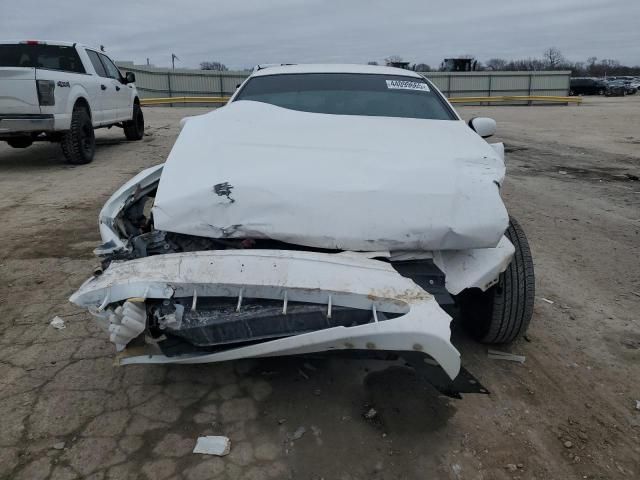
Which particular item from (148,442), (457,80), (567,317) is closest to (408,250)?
(148,442)

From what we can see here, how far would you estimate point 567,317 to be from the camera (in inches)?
130

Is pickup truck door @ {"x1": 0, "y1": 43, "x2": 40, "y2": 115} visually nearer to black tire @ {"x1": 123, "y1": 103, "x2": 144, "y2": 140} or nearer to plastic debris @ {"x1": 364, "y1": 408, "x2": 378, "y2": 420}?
black tire @ {"x1": 123, "y1": 103, "x2": 144, "y2": 140}

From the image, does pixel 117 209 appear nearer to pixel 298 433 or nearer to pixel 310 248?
pixel 310 248

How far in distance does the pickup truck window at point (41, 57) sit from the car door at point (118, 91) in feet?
3.98

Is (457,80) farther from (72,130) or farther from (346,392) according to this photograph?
(346,392)

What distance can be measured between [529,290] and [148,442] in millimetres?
1926

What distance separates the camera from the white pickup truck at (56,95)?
7094mm

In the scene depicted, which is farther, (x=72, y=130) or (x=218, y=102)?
(x=218, y=102)

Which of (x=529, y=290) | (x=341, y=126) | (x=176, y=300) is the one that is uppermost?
(x=341, y=126)

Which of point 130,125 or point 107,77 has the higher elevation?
point 107,77

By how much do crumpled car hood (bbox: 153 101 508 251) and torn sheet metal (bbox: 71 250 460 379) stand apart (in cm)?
17

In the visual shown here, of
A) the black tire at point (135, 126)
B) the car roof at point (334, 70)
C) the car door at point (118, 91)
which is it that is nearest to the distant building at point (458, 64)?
the black tire at point (135, 126)

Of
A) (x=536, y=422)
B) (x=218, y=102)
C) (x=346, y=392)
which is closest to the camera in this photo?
(x=536, y=422)

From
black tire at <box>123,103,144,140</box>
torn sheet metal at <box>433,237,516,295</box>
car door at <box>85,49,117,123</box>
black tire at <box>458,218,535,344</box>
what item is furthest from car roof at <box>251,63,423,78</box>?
black tire at <box>123,103,144,140</box>
